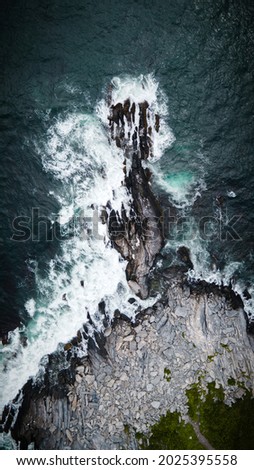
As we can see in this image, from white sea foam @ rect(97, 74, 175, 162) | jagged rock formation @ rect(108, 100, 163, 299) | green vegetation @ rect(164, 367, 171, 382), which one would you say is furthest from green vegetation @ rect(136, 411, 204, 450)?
white sea foam @ rect(97, 74, 175, 162)

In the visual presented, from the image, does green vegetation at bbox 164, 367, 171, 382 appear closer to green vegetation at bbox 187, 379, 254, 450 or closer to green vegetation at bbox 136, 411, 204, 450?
green vegetation at bbox 187, 379, 254, 450

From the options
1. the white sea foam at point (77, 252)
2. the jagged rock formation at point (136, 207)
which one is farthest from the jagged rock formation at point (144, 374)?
the jagged rock formation at point (136, 207)

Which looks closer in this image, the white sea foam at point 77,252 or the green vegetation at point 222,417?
the green vegetation at point 222,417

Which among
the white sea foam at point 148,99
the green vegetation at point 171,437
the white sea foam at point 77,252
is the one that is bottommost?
the green vegetation at point 171,437

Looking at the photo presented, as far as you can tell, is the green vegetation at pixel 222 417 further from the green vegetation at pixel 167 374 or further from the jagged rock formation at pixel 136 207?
the jagged rock formation at pixel 136 207

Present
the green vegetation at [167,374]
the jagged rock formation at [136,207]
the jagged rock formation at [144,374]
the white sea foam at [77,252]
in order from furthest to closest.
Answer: the white sea foam at [77,252], the jagged rock formation at [136,207], the green vegetation at [167,374], the jagged rock formation at [144,374]

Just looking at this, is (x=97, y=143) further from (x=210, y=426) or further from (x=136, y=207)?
(x=210, y=426)

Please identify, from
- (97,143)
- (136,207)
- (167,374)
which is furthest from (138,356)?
(97,143)
